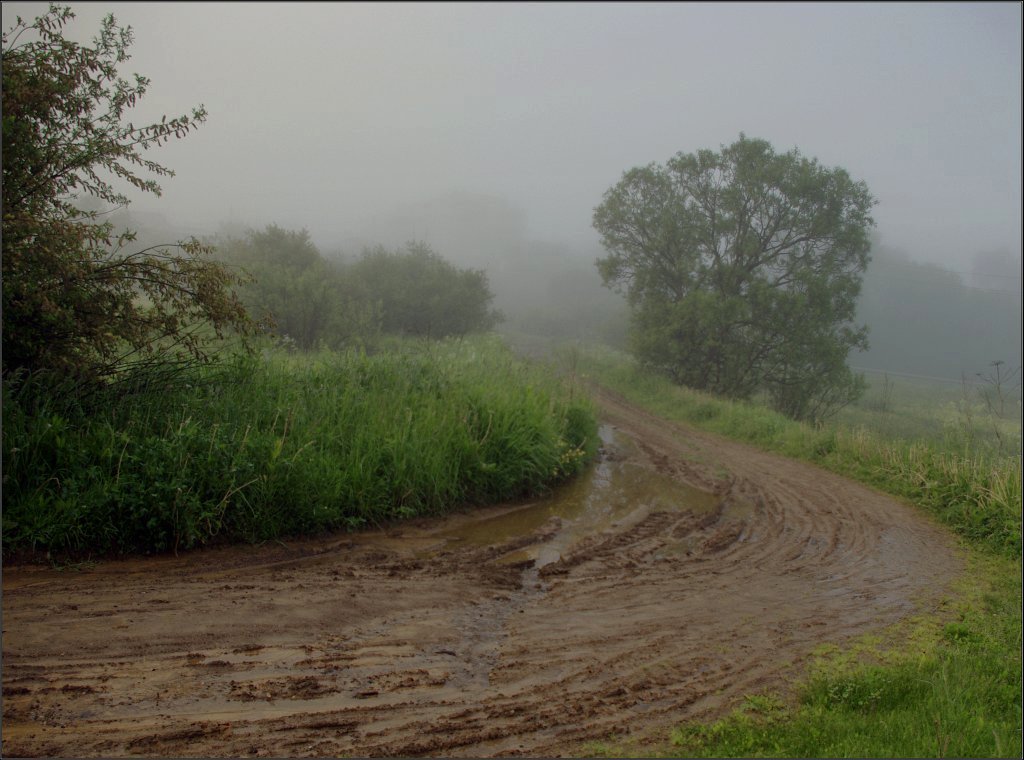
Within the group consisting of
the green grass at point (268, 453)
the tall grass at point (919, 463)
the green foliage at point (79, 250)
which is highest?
the green foliage at point (79, 250)

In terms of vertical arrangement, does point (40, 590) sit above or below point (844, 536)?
above

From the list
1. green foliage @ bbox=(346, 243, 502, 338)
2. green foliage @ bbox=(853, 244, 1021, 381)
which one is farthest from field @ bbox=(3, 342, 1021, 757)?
green foliage @ bbox=(853, 244, 1021, 381)

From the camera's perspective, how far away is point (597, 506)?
25.1 feet

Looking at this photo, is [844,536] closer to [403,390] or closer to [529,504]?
[529,504]

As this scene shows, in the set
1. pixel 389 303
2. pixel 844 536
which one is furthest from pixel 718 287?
pixel 844 536

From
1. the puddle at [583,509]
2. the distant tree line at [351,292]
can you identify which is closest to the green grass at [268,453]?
the puddle at [583,509]

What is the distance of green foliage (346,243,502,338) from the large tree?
18.9ft

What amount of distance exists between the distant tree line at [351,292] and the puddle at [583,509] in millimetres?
3334

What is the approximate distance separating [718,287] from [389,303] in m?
11.6

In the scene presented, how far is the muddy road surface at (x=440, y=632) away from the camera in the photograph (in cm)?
267

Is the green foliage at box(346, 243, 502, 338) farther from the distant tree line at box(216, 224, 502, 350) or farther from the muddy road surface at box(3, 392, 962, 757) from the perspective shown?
the muddy road surface at box(3, 392, 962, 757)

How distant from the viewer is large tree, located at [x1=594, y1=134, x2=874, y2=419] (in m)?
19.3

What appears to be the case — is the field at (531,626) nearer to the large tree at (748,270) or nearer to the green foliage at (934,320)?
the large tree at (748,270)

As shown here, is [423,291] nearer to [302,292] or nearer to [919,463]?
[302,292]
